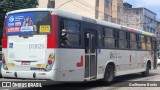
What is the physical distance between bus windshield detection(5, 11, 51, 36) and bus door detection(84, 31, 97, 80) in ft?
7.77

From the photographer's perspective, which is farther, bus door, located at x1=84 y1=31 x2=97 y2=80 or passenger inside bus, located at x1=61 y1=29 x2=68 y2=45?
bus door, located at x1=84 y1=31 x2=97 y2=80

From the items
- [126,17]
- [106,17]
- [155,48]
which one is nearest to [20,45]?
[155,48]

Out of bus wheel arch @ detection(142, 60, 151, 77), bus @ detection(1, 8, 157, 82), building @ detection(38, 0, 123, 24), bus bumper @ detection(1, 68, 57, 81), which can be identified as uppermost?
→ building @ detection(38, 0, 123, 24)

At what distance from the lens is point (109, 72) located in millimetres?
16656

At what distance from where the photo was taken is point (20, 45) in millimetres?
12883

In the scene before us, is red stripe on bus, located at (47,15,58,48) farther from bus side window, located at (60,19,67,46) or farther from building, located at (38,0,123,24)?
building, located at (38,0,123,24)

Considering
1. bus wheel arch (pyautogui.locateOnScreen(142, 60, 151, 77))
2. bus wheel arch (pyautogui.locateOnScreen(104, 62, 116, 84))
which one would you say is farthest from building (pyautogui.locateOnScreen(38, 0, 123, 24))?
bus wheel arch (pyautogui.locateOnScreen(104, 62, 116, 84))

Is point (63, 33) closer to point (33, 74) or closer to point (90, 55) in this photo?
point (33, 74)

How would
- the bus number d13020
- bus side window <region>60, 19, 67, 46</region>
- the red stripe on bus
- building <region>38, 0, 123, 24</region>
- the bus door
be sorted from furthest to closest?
building <region>38, 0, 123, 24</region>, the bus door, bus side window <region>60, 19, 67, 46</region>, the bus number d13020, the red stripe on bus

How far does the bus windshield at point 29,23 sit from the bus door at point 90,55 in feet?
7.77

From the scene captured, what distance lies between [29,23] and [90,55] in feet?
10.5

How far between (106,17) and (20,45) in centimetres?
4935

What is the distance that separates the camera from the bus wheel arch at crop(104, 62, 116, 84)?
1636 centimetres

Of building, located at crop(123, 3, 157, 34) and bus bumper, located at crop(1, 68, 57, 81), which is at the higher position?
building, located at crop(123, 3, 157, 34)
